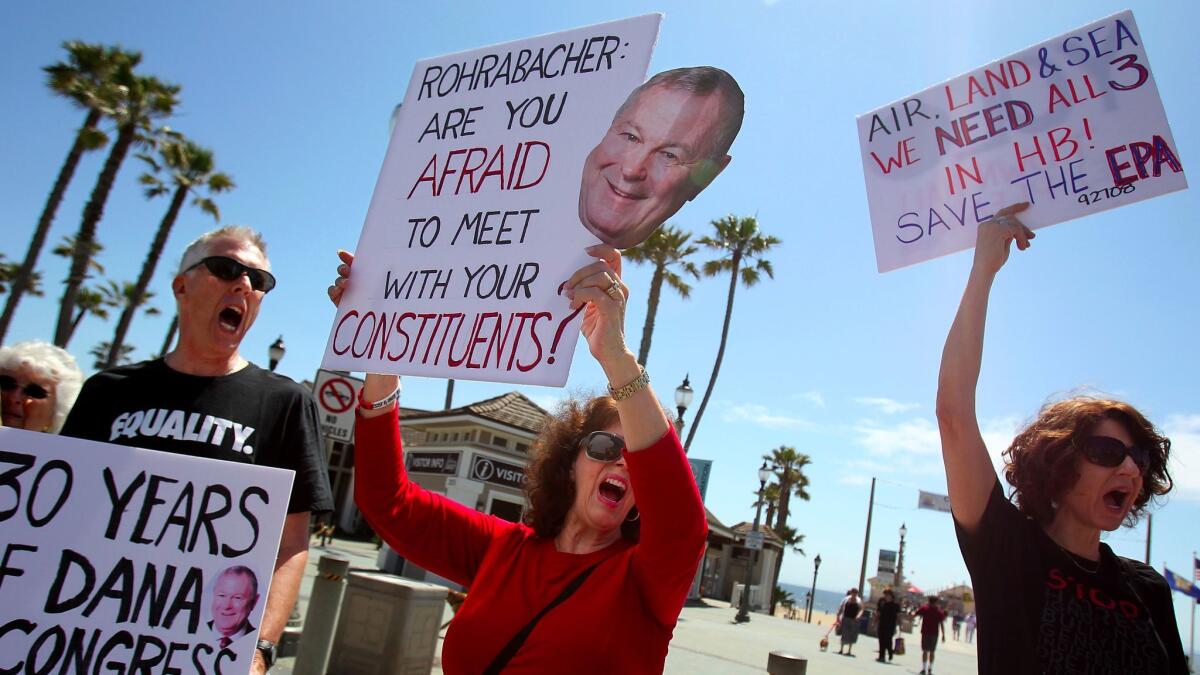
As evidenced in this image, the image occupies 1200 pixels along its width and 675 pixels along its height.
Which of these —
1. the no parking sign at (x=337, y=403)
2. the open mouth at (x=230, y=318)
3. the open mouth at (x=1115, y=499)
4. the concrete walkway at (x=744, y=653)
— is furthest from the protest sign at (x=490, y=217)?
the concrete walkway at (x=744, y=653)

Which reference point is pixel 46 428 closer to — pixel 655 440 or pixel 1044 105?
pixel 655 440

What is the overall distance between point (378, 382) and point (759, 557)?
126 feet

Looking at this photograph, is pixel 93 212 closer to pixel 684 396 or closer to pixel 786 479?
pixel 684 396

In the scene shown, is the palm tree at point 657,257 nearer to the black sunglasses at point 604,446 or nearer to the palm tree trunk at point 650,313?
Answer: the palm tree trunk at point 650,313

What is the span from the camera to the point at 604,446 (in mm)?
2305

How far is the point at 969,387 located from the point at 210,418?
2.24 m

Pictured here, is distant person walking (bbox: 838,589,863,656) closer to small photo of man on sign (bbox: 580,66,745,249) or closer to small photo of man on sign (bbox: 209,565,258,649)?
small photo of man on sign (bbox: 580,66,745,249)

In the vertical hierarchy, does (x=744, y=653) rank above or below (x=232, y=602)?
below

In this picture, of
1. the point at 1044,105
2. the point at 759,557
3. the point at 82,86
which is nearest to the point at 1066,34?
the point at 1044,105

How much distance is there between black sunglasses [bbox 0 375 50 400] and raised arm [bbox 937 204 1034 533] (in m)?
3.53

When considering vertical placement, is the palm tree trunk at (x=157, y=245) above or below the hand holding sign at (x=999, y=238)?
above

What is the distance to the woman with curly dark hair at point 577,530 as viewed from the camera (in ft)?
6.17

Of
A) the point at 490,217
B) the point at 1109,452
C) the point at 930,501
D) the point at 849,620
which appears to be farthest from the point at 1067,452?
the point at 930,501

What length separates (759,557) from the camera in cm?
3819
